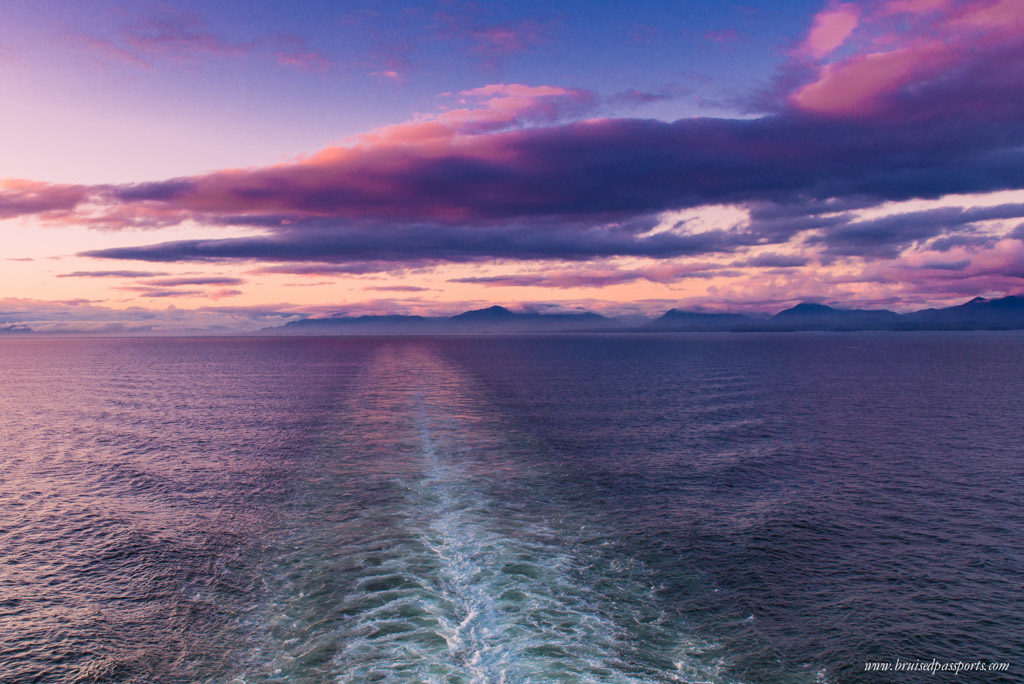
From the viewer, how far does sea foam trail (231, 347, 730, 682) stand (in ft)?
52.7

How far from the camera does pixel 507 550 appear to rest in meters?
23.6

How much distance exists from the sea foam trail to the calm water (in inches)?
4.3

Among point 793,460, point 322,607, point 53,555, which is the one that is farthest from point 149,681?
point 793,460

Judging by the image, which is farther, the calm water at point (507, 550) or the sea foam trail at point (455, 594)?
the calm water at point (507, 550)

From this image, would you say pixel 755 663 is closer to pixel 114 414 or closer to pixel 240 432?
pixel 240 432

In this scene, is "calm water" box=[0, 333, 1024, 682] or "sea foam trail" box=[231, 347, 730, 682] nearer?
"sea foam trail" box=[231, 347, 730, 682]

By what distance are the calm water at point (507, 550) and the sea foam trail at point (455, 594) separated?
0.11 m

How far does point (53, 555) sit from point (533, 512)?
20479mm

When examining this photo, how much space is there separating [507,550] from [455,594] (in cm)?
409

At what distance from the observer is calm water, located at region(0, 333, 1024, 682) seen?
1695cm

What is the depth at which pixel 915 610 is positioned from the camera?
63.8ft

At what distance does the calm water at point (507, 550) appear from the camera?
55.6ft

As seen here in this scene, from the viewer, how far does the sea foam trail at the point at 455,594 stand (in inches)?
633

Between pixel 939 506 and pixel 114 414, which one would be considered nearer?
pixel 939 506
